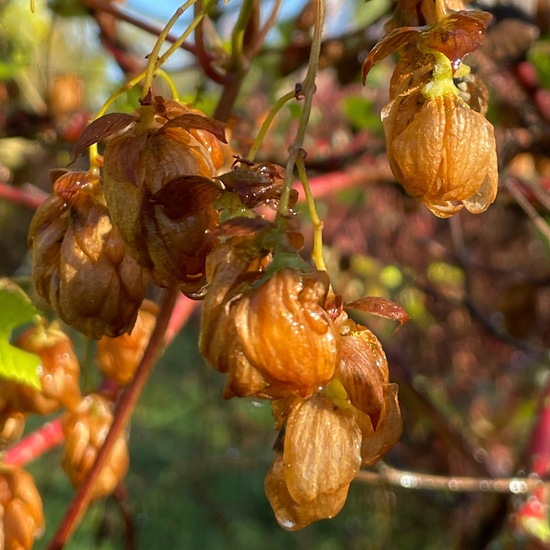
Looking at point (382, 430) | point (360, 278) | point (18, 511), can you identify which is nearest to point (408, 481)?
point (18, 511)

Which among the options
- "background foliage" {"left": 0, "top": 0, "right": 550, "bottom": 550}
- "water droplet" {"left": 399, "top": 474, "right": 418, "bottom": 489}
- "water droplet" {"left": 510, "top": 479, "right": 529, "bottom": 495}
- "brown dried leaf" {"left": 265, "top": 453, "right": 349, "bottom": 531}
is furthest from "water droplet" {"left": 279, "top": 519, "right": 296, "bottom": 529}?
"water droplet" {"left": 510, "top": 479, "right": 529, "bottom": 495}

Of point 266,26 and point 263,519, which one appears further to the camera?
point 263,519

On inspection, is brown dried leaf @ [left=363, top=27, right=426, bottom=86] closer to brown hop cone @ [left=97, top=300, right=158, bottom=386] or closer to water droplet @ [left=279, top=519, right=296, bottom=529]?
water droplet @ [left=279, top=519, right=296, bottom=529]

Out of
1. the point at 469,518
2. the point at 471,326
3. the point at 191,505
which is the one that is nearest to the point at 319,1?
the point at 469,518

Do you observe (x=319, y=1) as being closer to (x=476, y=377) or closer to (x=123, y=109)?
(x=123, y=109)

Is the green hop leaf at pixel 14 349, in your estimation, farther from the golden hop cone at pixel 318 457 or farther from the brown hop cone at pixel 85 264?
the golden hop cone at pixel 318 457

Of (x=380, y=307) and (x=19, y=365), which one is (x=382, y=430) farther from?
(x=19, y=365)
